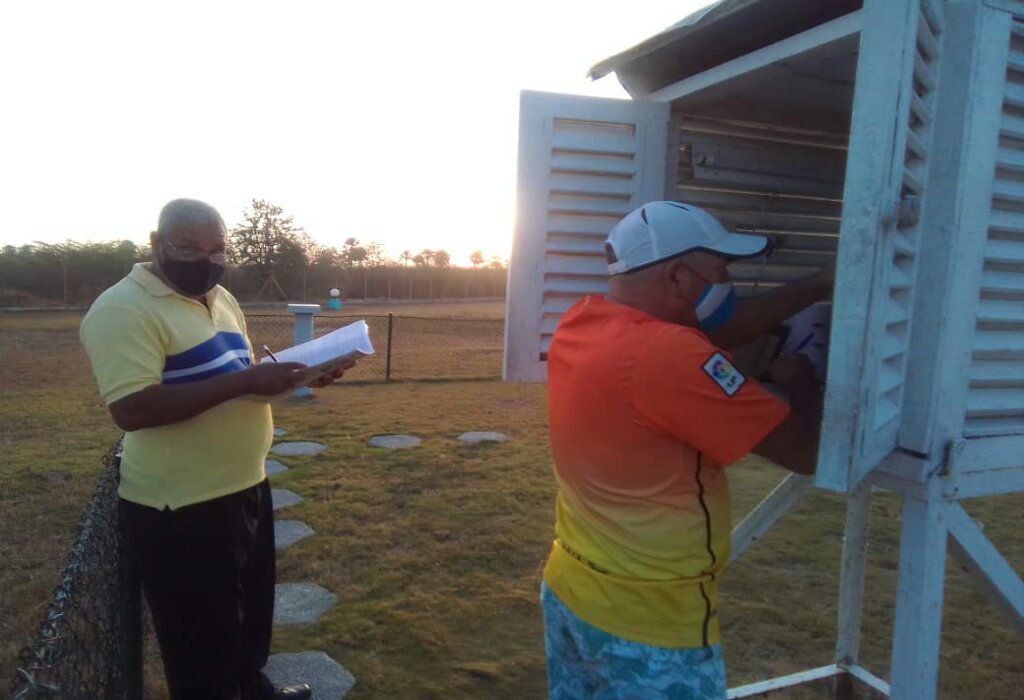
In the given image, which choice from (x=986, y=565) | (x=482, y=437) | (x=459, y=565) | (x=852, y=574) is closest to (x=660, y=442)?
(x=986, y=565)

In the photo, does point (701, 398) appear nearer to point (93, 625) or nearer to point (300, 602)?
point (93, 625)

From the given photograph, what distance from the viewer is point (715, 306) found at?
1971 mm

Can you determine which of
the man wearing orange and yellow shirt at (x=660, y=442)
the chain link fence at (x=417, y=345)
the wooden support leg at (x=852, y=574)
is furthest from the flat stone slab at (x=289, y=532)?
the chain link fence at (x=417, y=345)

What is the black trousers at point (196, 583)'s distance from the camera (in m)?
2.68

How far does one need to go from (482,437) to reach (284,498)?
2839 mm

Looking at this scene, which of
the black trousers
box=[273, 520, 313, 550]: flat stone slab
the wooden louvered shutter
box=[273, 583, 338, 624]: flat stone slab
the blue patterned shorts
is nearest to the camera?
the blue patterned shorts

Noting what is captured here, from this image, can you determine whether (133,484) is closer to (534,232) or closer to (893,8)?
(534,232)

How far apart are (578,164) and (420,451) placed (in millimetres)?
5532

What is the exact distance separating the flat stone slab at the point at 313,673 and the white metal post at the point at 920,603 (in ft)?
8.26

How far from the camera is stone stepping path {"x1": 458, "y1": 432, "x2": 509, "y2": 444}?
853 cm

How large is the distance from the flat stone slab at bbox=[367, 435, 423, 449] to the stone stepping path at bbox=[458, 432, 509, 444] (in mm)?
→ 504

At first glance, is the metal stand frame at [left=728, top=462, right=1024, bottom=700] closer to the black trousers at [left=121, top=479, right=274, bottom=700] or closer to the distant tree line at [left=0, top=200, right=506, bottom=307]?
the black trousers at [left=121, top=479, right=274, bottom=700]

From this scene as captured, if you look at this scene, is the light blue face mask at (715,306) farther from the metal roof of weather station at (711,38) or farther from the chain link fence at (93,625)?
the chain link fence at (93,625)

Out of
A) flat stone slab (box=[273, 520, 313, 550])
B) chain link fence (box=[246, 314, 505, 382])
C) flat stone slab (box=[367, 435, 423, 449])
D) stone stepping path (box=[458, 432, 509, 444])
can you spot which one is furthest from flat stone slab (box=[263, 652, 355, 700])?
chain link fence (box=[246, 314, 505, 382])
